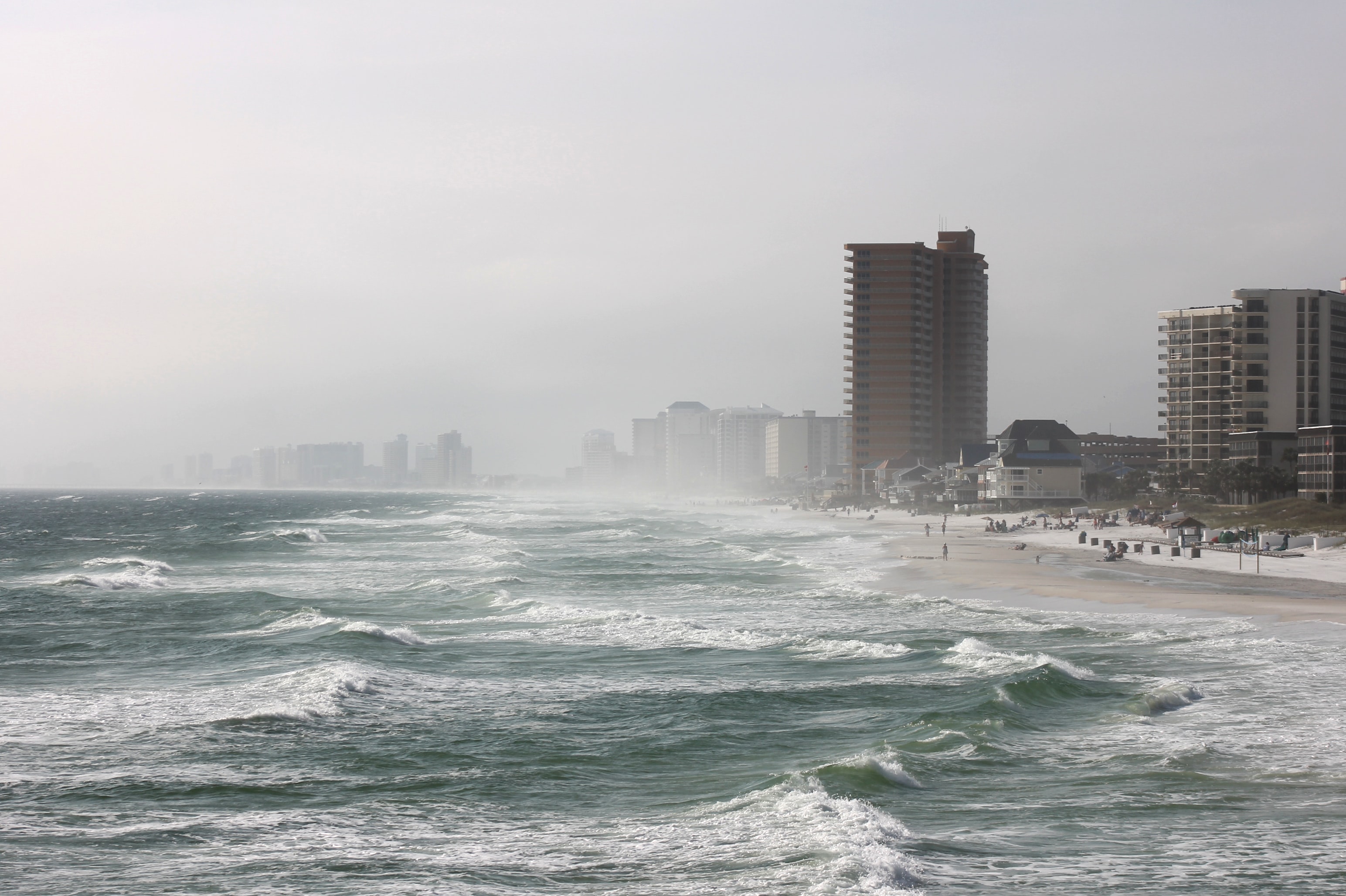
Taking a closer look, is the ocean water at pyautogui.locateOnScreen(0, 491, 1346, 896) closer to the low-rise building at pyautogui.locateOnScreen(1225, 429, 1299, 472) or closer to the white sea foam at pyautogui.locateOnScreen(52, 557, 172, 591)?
the white sea foam at pyautogui.locateOnScreen(52, 557, 172, 591)

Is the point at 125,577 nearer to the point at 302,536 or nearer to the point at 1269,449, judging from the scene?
the point at 302,536

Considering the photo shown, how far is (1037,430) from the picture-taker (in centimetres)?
14912

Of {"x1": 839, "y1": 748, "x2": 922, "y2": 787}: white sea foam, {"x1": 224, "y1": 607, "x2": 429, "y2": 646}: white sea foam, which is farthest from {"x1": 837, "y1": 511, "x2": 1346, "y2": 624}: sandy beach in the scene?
{"x1": 224, "y1": 607, "x2": 429, "y2": 646}: white sea foam

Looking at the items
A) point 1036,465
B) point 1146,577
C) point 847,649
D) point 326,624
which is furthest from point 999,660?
point 1036,465

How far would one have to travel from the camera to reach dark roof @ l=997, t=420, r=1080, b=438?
149m

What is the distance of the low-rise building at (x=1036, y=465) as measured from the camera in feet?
465

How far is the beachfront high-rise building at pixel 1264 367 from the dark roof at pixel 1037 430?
17.5m

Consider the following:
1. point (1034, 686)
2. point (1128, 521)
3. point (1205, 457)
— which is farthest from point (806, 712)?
point (1205, 457)

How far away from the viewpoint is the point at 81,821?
16.6m

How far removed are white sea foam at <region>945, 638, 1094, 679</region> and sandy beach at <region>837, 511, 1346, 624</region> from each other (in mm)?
12262

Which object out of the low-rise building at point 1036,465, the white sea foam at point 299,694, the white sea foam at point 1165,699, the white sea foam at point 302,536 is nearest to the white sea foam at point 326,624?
the white sea foam at point 299,694

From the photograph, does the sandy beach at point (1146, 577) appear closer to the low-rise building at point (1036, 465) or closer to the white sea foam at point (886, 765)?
the white sea foam at point (886, 765)

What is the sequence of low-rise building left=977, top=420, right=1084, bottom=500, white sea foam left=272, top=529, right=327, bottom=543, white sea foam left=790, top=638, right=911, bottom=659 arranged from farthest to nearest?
low-rise building left=977, top=420, right=1084, bottom=500, white sea foam left=272, top=529, right=327, bottom=543, white sea foam left=790, top=638, right=911, bottom=659

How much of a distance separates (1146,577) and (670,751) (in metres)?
39.6
